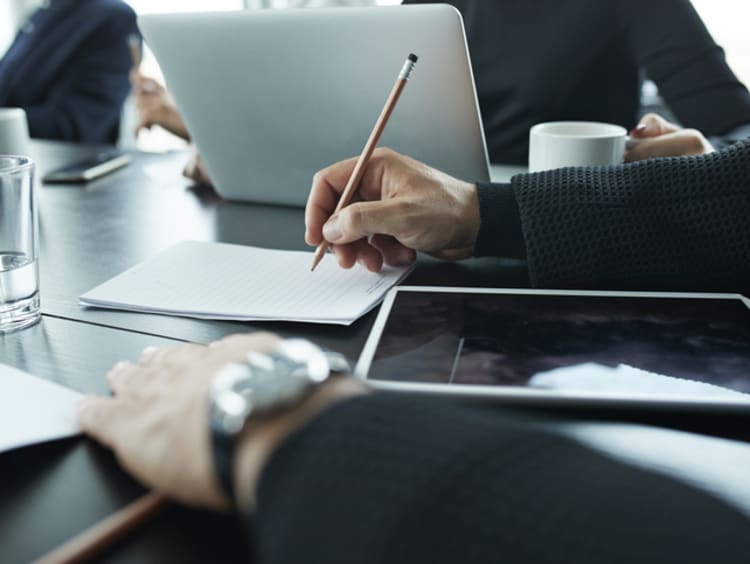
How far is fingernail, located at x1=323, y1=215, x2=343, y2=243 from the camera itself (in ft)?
2.52

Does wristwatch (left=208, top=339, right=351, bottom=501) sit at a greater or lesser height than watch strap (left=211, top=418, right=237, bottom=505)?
greater

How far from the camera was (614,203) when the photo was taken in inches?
29.5

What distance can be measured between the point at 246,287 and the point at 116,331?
0.46ft

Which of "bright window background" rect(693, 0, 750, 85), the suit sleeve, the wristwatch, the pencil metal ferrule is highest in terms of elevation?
the pencil metal ferrule

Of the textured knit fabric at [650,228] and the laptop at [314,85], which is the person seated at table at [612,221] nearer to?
the textured knit fabric at [650,228]

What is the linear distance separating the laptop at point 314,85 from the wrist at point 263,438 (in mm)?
521

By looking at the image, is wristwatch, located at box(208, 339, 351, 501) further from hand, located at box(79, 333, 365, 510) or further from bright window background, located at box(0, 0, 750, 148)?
bright window background, located at box(0, 0, 750, 148)

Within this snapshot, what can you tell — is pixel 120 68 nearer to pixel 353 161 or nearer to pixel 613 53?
pixel 613 53

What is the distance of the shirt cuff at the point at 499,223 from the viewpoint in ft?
2.69

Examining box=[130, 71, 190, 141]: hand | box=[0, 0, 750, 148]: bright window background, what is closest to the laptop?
box=[130, 71, 190, 141]: hand

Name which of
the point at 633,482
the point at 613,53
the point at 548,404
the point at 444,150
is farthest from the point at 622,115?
the point at 633,482

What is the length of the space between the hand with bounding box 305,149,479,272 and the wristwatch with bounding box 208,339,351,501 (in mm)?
331

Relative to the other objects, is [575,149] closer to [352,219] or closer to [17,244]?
[352,219]

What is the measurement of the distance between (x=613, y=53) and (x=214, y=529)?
1398mm
